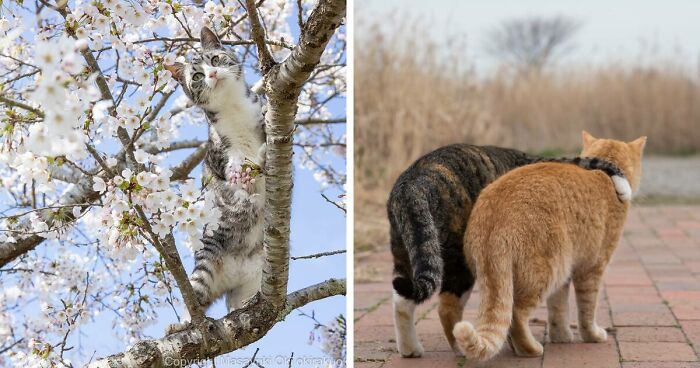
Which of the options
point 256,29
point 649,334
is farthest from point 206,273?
point 649,334

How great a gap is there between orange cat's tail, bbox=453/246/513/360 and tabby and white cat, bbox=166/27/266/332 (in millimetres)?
704

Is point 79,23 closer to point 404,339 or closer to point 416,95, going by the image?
point 404,339

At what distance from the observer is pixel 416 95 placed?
5.85 m

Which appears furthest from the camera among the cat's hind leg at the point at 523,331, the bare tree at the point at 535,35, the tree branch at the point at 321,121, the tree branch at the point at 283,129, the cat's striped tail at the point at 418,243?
the bare tree at the point at 535,35

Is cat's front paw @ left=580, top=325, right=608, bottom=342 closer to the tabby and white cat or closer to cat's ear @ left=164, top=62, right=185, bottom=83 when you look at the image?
the tabby and white cat

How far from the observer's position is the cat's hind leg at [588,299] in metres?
2.72

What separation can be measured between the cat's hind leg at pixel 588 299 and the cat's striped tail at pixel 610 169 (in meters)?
0.28

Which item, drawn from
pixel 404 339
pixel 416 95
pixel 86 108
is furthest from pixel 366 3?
pixel 86 108

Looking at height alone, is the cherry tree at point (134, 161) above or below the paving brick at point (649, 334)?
above

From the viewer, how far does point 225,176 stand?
2.40 meters

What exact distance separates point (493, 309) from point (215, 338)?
817 mm

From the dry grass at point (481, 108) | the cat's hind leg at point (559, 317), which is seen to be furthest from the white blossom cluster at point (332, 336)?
the dry grass at point (481, 108)

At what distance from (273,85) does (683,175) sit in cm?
633

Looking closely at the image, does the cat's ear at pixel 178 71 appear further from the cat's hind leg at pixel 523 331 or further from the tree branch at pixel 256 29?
the cat's hind leg at pixel 523 331
